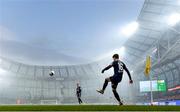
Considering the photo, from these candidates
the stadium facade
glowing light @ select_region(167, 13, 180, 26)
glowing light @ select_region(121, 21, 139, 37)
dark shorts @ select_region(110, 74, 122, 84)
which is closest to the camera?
dark shorts @ select_region(110, 74, 122, 84)

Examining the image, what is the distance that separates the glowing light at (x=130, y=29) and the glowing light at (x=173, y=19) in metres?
10.8

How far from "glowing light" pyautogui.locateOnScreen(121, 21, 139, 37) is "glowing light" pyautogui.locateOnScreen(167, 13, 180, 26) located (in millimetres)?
10795

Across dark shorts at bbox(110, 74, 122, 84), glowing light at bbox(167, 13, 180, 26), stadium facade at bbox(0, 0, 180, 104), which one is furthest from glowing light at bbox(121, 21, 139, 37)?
dark shorts at bbox(110, 74, 122, 84)

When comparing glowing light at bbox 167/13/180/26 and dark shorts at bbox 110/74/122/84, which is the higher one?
glowing light at bbox 167/13/180/26

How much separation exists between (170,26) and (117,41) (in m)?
23.4

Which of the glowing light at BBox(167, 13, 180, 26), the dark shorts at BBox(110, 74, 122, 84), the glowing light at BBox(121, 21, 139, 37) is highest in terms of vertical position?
the glowing light at BBox(121, 21, 139, 37)

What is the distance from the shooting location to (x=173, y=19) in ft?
144

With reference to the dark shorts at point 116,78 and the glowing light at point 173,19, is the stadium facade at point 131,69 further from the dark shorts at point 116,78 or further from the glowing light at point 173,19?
the dark shorts at point 116,78

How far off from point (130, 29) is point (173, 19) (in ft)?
61.1

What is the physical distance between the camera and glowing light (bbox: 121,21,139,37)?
5750 centimetres

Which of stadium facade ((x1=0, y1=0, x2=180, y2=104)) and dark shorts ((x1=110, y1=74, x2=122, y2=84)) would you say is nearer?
dark shorts ((x1=110, y1=74, x2=122, y2=84))

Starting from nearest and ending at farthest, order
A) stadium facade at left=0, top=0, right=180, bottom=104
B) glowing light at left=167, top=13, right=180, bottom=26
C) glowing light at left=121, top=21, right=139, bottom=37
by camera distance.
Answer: glowing light at left=167, top=13, right=180, bottom=26
stadium facade at left=0, top=0, right=180, bottom=104
glowing light at left=121, top=21, right=139, bottom=37

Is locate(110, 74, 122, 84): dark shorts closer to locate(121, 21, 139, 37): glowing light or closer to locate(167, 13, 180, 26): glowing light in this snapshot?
locate(167, 13, 180, 26): glowing light

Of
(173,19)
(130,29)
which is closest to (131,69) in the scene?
(130,29)
